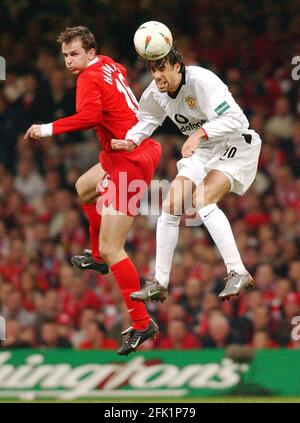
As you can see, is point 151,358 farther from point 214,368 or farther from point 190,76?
point 190,76

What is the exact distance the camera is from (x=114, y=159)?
29.0ft

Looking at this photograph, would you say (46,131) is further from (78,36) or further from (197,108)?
(197,108)

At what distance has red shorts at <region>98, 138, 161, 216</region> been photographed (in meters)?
8.70

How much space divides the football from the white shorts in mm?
782

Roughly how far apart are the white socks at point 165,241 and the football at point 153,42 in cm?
111

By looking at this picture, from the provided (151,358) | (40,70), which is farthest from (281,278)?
(40,70)

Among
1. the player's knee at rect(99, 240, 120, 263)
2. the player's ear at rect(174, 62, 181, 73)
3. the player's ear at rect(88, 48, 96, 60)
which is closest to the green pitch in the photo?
the player's knee at rect(99, 240, 120, 263)

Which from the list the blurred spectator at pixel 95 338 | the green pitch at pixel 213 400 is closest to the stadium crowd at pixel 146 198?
the blurred spectator at pixel 95 338

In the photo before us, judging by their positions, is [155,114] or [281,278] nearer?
[155,114]

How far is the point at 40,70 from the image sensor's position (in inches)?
587

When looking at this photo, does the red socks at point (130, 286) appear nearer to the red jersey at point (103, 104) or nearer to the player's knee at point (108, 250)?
the player's knee at point (108, 250)

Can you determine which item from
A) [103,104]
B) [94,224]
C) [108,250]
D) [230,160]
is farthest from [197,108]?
[94,224]
